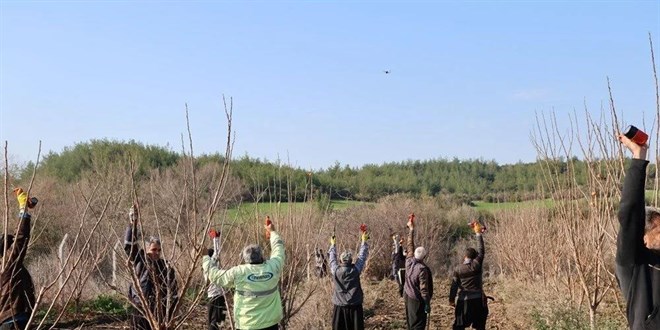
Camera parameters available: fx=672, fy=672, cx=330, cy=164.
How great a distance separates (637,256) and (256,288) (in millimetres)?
3883

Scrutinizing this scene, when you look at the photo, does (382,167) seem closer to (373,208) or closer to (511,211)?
(373,208)

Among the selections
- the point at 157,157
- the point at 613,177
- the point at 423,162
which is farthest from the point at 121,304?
the point at 423,162

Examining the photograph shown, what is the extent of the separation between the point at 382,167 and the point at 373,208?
24.9 m

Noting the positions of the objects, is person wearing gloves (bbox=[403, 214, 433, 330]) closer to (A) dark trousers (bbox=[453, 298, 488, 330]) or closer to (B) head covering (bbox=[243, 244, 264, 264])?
(A) dark trousers (bbox=[453, 298, 488, 330])

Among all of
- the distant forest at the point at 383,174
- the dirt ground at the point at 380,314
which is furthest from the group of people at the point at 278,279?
the distant forest at the point at 383,174

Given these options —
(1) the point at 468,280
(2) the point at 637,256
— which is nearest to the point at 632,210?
(2) the point at 637,256

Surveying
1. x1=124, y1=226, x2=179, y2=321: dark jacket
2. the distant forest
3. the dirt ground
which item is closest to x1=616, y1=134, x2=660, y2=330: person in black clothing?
x1=124, y1=226, x2=179, y2=321: dark jacket

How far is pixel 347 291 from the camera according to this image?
30.2 feet

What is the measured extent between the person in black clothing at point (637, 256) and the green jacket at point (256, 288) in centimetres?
372

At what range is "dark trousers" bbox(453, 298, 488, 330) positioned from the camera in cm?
984

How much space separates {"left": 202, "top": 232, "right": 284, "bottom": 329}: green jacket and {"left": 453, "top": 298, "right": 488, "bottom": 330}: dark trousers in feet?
14.3

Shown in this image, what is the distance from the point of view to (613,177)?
5.67 metres

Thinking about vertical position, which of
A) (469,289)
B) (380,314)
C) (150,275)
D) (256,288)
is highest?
(150,275)

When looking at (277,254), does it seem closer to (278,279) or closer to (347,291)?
(278,279)
